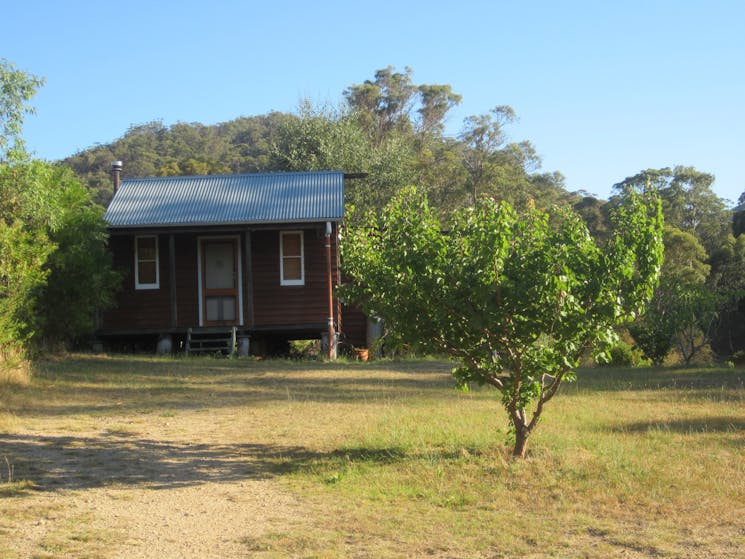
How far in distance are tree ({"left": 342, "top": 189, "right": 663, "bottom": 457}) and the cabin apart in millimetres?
11749

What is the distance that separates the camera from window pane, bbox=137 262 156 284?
20.7 meters

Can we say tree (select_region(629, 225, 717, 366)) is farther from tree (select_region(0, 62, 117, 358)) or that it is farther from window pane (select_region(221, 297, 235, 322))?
tree (select_region(0, 62, 117, 358))

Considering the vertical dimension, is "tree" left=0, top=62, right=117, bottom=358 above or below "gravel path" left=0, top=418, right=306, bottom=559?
above

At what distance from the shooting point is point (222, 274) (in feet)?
68.3

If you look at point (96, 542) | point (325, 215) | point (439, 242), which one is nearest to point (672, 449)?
point (439, 242)

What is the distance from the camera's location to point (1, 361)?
12844mm

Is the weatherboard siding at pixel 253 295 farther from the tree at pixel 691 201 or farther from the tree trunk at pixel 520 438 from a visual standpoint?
the tree at pixel 691 201

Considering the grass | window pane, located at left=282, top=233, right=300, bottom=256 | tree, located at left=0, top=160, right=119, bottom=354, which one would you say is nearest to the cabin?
window pane, located at left=282, top=233, right=300, bottom=256

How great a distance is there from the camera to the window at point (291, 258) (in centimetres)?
2048

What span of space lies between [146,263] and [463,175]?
28.6 m

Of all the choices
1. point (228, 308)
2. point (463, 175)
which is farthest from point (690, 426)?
point (463, 175)

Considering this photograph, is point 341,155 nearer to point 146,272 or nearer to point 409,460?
point 146,272

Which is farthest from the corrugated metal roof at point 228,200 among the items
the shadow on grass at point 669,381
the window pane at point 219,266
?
the shadow on grass at point 669,381

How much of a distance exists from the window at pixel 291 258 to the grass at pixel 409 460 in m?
6.05
